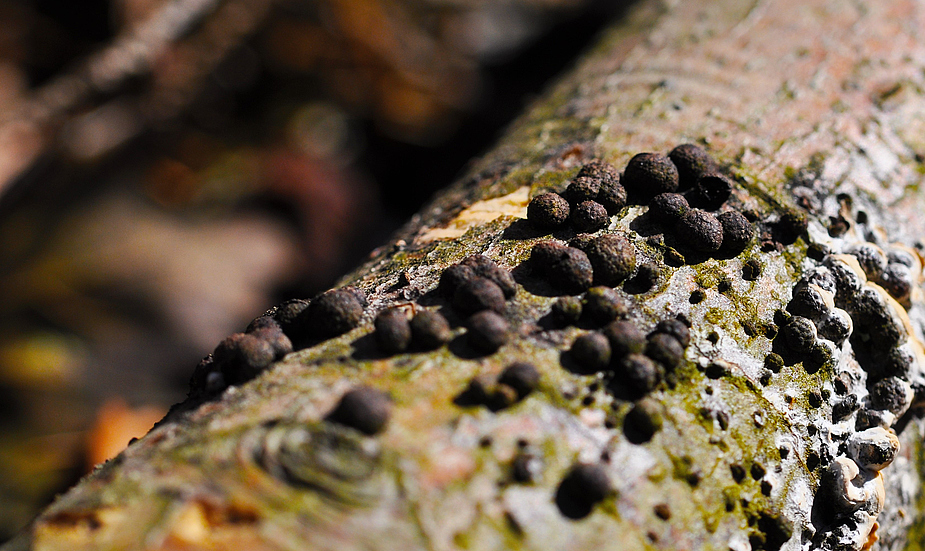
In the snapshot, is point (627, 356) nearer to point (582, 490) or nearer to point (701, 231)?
point (582, 490)

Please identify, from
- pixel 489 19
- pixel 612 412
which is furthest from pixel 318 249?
pixel 612 412

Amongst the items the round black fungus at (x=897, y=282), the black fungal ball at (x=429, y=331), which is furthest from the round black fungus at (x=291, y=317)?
the round black fungus at (x=897, y=282)

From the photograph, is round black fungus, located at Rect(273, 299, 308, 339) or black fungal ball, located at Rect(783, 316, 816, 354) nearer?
round black fungus, located at Rect(273, 299, 308, 339)

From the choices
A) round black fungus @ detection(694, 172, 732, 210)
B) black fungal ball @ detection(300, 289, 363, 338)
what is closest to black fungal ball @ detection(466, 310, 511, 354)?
black fungal ball @ detection(300, 289, 363, 338)

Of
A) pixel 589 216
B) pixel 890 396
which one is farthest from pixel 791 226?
pixel 589 216

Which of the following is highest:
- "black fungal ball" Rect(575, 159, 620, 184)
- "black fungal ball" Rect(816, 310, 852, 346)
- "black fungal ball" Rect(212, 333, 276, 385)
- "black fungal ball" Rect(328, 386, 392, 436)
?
"black fungal ball" Rect(575, 159, 620, 184)

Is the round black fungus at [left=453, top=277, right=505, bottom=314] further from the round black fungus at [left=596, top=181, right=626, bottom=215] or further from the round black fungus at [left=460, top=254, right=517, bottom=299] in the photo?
the round black fungus at [left=596, top=181, right=626, bottom=215]

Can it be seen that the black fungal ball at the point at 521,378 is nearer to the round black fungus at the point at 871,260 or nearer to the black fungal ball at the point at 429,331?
the black fungal ball at the point at 429,331

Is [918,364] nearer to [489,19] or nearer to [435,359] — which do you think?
[435,359]
